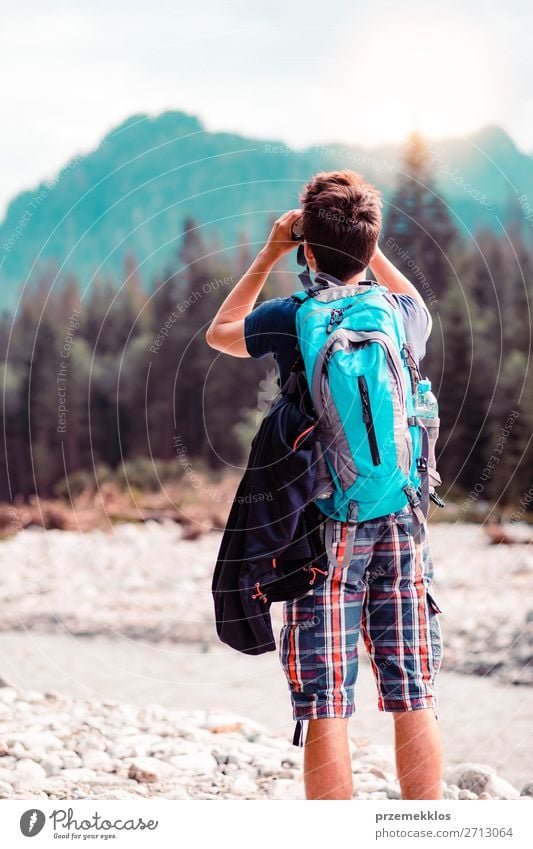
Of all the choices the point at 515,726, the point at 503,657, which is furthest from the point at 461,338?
the point at 515,726

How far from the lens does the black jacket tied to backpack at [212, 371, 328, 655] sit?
6.77 feet

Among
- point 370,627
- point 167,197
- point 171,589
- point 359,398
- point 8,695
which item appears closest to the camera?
point 359,398

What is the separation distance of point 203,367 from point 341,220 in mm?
13874

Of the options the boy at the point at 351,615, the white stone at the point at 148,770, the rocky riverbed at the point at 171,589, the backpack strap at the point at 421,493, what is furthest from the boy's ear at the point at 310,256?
the rocky riverbed at the point at 171,589

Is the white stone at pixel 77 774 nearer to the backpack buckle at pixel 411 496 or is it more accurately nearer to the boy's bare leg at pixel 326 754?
the boy's bare leg at pixel 326 754

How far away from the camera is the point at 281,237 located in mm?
2223

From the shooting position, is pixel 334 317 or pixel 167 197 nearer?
pixel 334 317

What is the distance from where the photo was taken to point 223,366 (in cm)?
1516

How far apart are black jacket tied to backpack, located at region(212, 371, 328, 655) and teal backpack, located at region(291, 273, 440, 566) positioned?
4 cm

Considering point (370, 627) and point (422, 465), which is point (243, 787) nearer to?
point (370, 627)

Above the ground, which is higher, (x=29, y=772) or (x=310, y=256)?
(x=310, y=256)

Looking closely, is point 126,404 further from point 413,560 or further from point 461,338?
point 413,560

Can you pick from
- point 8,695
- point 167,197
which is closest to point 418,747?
point 8,695

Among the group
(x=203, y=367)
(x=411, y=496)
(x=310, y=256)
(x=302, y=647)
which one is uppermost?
(x=203, y=367)
